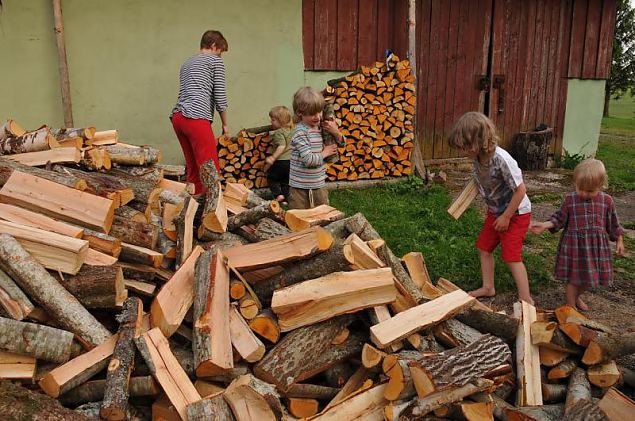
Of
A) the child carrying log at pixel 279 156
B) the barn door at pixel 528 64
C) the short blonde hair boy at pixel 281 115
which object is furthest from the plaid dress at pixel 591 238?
the barn door at pixel 528 64

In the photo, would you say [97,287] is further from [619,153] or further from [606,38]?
[619,153]

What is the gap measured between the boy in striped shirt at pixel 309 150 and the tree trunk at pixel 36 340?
276 centimetres

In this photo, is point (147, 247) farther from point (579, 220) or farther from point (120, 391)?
point (579, 220)

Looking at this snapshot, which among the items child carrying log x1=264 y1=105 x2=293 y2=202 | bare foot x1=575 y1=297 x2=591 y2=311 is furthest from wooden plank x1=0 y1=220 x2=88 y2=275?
child carrying log x1=264 y1=105 x2=293 y2=202

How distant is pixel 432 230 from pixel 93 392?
4343mm

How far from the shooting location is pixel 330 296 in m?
2.94

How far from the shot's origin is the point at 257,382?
2684mm

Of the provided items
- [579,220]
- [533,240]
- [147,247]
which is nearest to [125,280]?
[147,247]

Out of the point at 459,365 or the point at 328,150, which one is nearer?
the point at 459,365

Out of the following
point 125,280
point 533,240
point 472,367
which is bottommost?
point 533,240

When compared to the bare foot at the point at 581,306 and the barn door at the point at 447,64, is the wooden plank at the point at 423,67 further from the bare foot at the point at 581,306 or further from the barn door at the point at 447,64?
the bare foot at the point at 581,306

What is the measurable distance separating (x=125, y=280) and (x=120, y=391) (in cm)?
85

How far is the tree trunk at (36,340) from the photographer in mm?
2650

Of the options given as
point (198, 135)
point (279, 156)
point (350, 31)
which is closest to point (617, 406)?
point (198, 135)
